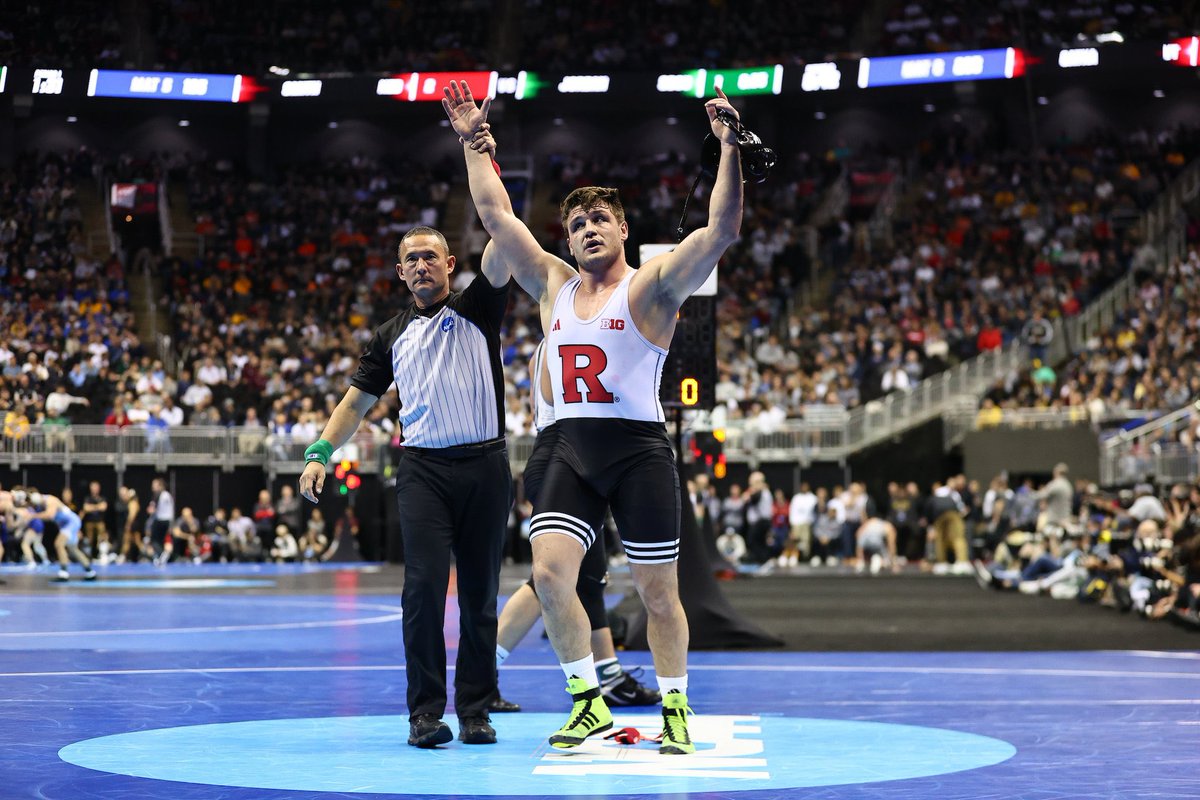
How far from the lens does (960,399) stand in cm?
3150

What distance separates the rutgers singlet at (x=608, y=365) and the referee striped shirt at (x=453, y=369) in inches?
21.8

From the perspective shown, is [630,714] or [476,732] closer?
[476,732]

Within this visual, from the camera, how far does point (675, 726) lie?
6.23 meters

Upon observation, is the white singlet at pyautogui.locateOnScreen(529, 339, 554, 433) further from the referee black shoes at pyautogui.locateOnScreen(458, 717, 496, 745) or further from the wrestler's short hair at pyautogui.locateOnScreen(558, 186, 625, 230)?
the referee black shoes at pyautogui.locateOnScreen(458, 717, 496, 745)

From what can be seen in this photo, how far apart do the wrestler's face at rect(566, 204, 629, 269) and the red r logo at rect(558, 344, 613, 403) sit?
389mm

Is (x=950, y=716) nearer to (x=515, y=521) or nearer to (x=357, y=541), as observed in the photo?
(x=515, y=521)

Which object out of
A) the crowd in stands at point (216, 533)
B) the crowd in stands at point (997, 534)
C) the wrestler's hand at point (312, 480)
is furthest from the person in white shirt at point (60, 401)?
the wrestler's hand at point (312, 480)

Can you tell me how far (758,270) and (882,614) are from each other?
2378cm

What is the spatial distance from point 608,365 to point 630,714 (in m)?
2.38

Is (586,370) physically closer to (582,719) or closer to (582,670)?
(582,670)

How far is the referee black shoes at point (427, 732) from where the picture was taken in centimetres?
637

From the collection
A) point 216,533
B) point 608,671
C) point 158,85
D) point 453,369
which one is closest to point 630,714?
point 608,671

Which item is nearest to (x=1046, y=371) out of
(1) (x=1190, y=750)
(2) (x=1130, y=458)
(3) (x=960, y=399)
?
(3) (x=960, y=399)

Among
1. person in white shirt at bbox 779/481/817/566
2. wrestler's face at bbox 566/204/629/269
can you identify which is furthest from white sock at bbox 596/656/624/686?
person in white shirt at bbox 779/481/817/566
